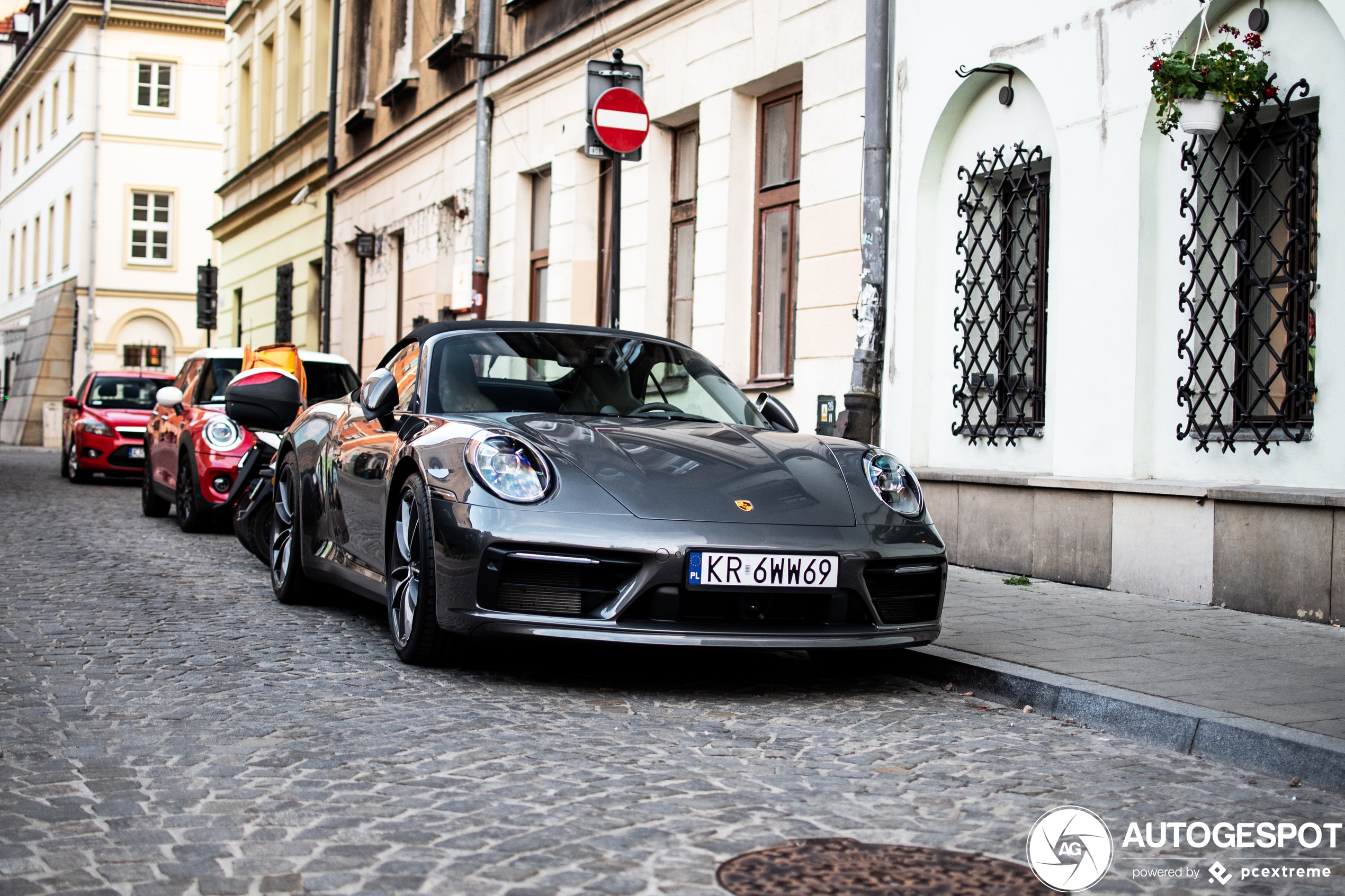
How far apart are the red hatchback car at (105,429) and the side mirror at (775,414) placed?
12.4 metres

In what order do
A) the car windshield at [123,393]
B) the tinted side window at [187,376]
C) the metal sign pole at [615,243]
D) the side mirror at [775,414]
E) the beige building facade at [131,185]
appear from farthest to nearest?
1. the beige building facade at [131,185]
2. the car windshield at [123,393]
3. the tinted side window at [187,376]
4. the metal sign pole at [615,243]
5. the side mirror at [775,414]

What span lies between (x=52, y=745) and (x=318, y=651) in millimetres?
1867

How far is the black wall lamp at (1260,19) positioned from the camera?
7.98 meters

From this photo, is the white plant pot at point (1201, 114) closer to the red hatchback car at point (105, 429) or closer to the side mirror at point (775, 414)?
the side mirror at point (775, 414)

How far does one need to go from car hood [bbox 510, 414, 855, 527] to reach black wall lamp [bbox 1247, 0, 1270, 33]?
3914 millimetres

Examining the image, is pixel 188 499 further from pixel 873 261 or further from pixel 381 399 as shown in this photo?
pixel 381 399

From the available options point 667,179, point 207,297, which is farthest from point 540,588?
point 207,297

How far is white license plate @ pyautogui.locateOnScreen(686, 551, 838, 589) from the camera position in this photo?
5.06m

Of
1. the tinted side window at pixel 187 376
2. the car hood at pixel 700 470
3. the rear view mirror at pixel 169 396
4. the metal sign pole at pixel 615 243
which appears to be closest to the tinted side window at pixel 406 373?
the car hood at pixel 700 470

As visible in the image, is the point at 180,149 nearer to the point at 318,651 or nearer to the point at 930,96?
the point at 930,96

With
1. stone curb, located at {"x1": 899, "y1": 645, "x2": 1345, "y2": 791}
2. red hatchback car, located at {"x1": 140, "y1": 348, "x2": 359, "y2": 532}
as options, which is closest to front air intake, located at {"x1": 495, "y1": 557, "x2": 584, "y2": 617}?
stone curb, located at {"x1": 899, "y1": 645, "x2": 1345, "y2": 791}

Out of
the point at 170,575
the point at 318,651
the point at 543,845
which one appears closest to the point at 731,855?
the point at 543,845

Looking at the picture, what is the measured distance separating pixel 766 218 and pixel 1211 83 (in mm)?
5640

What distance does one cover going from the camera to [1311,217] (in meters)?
7.72
